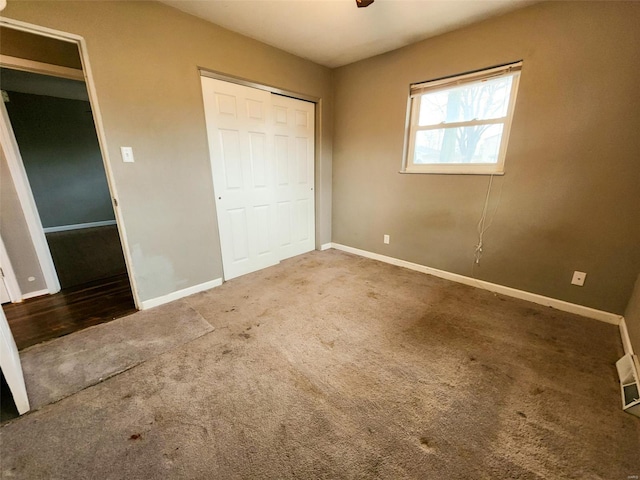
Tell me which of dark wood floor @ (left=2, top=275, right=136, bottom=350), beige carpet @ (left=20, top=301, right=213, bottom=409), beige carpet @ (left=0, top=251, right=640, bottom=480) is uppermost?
beige carpet @ (left=0, top=251, right=640, bottom=480)

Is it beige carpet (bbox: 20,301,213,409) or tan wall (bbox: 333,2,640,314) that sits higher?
tan wall (bbox: 333,2,640,314)

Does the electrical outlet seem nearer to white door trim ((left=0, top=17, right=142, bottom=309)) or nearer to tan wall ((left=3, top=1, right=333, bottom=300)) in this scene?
tan wall ((left=3, top=1, right=333, bottom=300))

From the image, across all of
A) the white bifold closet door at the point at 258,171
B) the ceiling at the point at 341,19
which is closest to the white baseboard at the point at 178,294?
the white bifold closet door at the point at 258,171

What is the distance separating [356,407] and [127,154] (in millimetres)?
2422

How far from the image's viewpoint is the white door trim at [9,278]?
2.26m

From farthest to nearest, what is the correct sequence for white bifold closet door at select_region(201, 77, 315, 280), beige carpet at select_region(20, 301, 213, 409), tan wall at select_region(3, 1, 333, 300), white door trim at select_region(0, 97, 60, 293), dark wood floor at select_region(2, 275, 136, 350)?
white bifold closet door at select_region(201, 77, 315, 280) < white door trim at select_region(0, 97, 60, 293) < dark wood floor at select_region(2, 275, 136, 350) < tan wall at select_region(3, 1, 333, 300) < beige carpet at select_region(20, 301, 213, 409)

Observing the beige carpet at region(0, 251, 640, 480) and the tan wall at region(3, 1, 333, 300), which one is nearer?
the beige carpet at region(0, 251, 640, 480)

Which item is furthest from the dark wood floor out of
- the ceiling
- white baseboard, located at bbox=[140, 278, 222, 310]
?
the ceiling

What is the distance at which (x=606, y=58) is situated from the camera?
1.80 metres

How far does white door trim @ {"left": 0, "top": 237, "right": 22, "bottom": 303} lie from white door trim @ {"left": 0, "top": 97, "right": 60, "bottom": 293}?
18 cm

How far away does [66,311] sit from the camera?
7.43 ft

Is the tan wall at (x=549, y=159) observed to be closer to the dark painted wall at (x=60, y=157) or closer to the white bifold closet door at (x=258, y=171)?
the white bifold closet door at (x=258, y=171)

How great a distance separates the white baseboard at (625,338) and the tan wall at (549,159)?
0.46 feet

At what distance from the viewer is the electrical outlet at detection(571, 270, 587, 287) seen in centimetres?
210
